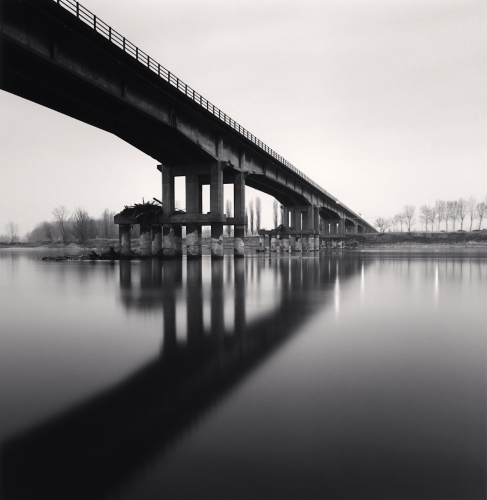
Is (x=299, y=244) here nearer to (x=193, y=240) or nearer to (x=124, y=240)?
(x=193, y=240)

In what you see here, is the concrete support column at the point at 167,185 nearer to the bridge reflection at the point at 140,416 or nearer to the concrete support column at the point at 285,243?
the bridge reflection at the point at 140,416

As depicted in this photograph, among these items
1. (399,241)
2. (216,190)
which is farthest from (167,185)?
(399,241)

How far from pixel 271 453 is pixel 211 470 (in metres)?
0.55

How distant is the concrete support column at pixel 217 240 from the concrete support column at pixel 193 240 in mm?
1498

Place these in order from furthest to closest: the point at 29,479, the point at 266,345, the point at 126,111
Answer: the point at 126,111, the point at 266,345, the point at 29,479

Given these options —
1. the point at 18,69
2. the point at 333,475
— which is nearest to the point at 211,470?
the point at 333,475

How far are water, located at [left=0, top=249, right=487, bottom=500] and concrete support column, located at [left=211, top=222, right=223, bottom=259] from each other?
2921 cm

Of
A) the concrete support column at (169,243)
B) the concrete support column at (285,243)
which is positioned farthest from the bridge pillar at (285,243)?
the concrete support column at (169,243)

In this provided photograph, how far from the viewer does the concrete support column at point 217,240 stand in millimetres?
38688

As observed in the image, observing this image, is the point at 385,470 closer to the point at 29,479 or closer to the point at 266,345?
the point at 29,479

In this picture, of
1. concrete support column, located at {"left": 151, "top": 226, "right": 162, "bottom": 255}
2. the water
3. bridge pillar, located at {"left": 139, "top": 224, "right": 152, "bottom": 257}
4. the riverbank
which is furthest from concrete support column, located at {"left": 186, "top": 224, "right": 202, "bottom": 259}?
the riverbank

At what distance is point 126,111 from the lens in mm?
27703

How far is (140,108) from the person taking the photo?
26984 mm

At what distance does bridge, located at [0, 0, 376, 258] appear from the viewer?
18.8 metres
